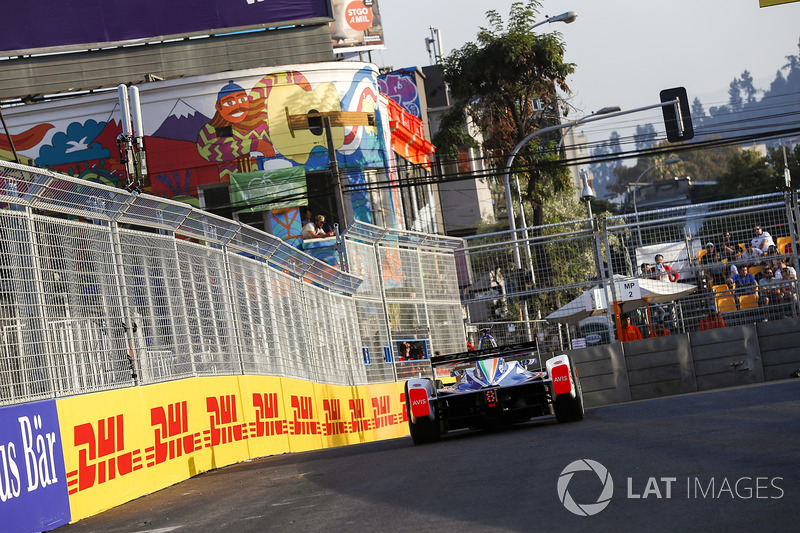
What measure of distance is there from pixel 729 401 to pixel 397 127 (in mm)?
24732

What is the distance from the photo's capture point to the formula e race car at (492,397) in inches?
459

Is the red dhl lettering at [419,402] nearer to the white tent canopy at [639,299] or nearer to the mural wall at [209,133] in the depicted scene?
the white tent canopy at [639,299]

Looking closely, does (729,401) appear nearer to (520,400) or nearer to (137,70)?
(520,400)

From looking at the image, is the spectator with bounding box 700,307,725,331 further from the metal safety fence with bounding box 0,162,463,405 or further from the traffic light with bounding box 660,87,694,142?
the traffic light with bounding box 660,87,694,142

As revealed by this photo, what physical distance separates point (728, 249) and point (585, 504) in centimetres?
1453

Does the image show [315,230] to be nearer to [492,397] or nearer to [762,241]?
[762,241]

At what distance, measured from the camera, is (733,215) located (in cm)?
1906

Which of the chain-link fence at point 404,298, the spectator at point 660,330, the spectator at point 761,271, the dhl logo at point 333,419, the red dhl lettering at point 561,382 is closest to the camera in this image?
the red dhl lettering at point 561,382

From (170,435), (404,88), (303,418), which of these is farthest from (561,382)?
(404,88)

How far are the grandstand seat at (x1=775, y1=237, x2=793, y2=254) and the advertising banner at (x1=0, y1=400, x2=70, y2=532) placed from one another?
14.9 metres

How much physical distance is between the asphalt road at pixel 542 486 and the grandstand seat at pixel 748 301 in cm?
888
